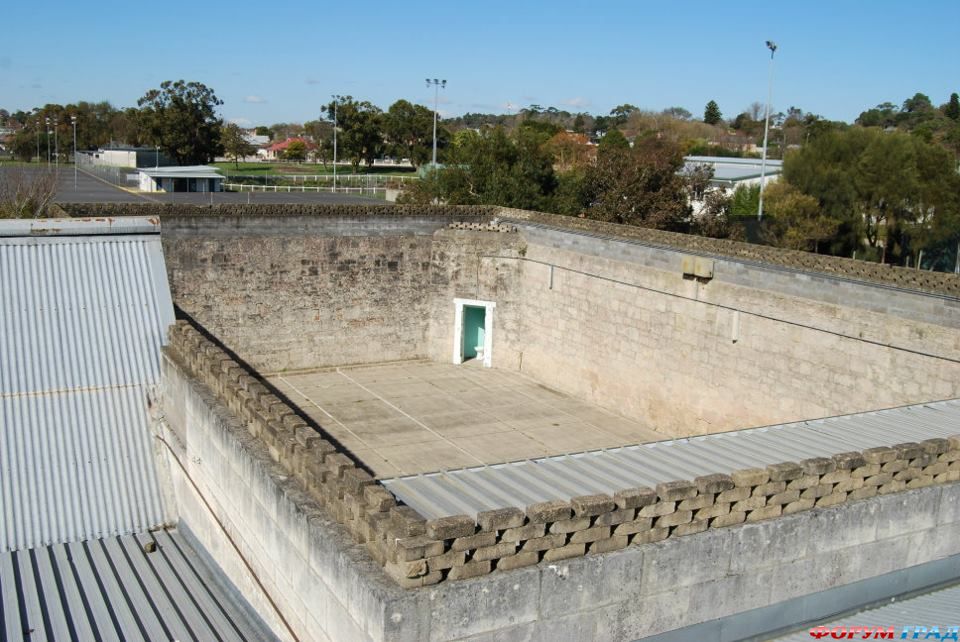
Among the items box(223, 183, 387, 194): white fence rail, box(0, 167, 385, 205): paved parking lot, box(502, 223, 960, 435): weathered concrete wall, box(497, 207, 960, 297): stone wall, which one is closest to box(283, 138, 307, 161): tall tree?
box(0, 167, 385, 205): paved parking lot

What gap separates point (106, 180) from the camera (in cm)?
5338

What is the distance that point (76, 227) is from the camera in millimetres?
15102

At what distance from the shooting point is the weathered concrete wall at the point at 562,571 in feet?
19.8

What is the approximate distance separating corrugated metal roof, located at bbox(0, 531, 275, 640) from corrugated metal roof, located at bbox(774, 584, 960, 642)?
497cm

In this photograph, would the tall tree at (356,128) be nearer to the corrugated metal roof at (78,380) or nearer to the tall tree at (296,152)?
the tall tree at (296,152)

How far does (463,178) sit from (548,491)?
A: 947 inches

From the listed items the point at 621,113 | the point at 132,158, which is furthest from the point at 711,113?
the point at 132,158

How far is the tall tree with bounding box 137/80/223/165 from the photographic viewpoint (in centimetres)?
6253

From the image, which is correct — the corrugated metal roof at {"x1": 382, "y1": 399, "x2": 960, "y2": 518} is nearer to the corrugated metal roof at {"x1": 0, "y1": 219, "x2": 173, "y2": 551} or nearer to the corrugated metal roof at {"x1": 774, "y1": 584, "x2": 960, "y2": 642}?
the corrugated metal roof at {"x1": 774, "y1": 584, "x2": 960, "y2": 642}

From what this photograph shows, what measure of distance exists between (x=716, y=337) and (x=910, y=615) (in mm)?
9675

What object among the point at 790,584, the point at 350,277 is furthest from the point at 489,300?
the point at 790,584

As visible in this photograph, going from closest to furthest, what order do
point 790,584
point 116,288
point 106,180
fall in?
point 790,584
point 116,288
point 106,180

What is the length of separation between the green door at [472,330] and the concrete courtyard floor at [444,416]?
49cm

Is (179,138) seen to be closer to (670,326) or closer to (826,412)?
(670,326)
